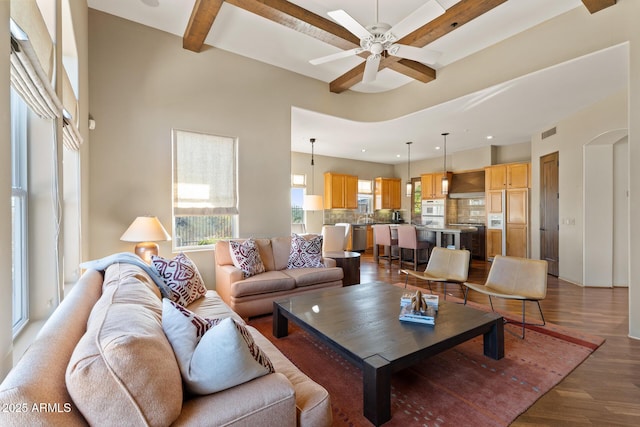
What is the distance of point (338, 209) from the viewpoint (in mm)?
8438

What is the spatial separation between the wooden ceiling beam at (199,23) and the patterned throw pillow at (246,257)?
8.21 ft

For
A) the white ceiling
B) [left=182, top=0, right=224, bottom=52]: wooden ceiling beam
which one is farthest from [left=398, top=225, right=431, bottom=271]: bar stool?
[left=182, top=0, right=224, bottom=52]: wooden ceiling beam

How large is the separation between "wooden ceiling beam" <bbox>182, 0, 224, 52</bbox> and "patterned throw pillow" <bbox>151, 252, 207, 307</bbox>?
8.22 ft

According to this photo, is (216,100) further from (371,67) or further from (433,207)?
(433,207)

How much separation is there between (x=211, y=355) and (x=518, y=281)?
320 cm

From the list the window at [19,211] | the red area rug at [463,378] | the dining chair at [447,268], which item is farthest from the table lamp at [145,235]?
the dining chair at [447,268]

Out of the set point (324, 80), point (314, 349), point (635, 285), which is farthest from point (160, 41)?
point (635, 285)

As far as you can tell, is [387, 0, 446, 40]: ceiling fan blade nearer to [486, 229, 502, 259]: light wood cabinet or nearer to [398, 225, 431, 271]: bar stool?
[398, 225, 431, 271]: bar stool

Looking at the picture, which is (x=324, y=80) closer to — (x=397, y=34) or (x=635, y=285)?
(x=397, y=34)

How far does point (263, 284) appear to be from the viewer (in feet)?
10.6

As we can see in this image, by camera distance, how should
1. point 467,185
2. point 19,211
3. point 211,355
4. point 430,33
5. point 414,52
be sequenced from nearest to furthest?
point 211,355 < point 19,211 < point 414,52 < point 430,33 < point 467,185

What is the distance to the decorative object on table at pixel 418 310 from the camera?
2.12 m

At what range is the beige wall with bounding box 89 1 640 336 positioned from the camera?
121 inches


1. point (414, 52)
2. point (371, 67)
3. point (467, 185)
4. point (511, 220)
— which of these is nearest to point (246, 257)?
point (371, 67)
